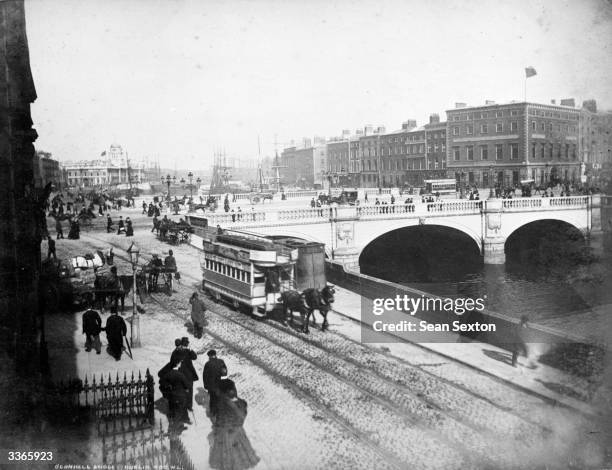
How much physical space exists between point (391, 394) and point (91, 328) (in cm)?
749

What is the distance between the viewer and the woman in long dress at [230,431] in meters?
9.18

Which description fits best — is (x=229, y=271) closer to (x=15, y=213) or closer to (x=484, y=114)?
(x=15, y=213)

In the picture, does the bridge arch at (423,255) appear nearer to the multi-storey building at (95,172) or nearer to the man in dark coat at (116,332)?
the man in dark coat at (116,332)

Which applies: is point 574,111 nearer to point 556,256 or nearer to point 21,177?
point 556,256

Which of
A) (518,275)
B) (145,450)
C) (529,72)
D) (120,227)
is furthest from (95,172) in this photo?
(145,450)

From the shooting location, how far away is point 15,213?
11305 mm

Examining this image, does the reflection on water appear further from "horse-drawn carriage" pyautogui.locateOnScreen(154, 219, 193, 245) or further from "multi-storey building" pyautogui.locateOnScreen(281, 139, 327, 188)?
"multi-storey building" pyautogui.locateOnScreen(281, 139, 327, 188)

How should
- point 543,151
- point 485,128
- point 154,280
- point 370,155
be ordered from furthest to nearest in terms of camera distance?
point 370,155
point 485,128
point 543,151
point 154,280

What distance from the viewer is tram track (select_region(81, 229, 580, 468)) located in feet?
31.9

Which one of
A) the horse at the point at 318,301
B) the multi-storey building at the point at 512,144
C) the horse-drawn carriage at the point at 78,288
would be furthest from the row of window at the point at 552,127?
the horse-drawn carriage at the point at 78,288

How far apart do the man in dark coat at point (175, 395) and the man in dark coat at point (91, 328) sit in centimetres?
443

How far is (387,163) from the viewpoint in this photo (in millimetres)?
85562

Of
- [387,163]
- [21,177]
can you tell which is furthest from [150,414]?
[387,163]

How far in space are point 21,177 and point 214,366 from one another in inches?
252
